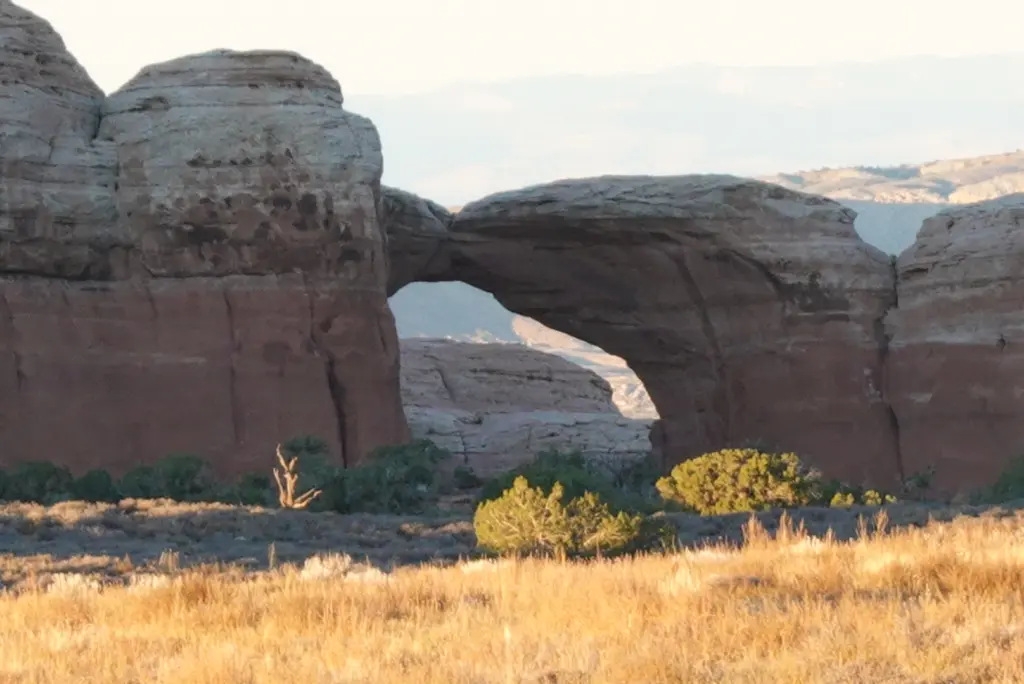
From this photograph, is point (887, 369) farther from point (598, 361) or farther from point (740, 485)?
point (598, 361)

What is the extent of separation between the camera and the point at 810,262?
33031 millimetres

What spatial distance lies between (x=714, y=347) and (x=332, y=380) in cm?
849

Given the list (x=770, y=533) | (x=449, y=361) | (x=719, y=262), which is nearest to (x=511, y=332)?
(x=449, y=361)

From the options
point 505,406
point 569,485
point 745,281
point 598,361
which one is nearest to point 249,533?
point 569,485

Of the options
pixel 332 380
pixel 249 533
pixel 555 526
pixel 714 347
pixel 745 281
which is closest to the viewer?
pixel 555 526

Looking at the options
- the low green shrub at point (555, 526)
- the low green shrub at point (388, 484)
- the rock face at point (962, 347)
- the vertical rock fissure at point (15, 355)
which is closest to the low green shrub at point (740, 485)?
the low green shrub at point (388, 484)

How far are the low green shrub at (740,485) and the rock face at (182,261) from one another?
9137mm

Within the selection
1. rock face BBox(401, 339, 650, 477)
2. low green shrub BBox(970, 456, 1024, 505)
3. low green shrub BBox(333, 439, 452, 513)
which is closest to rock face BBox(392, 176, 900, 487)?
low green shrub BBox(970, 456, 1024, 505)

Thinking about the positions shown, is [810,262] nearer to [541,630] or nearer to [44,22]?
[44,22]

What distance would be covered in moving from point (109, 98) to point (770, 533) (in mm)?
17797

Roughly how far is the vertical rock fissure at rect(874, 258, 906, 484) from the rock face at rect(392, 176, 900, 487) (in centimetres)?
4

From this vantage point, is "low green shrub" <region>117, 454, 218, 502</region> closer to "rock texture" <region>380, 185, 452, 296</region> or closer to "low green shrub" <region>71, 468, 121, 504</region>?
"low green shrub" <region>71, 468, 121, 504</region>

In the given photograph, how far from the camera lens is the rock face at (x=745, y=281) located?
108 feet

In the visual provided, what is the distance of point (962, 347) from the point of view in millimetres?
31688
